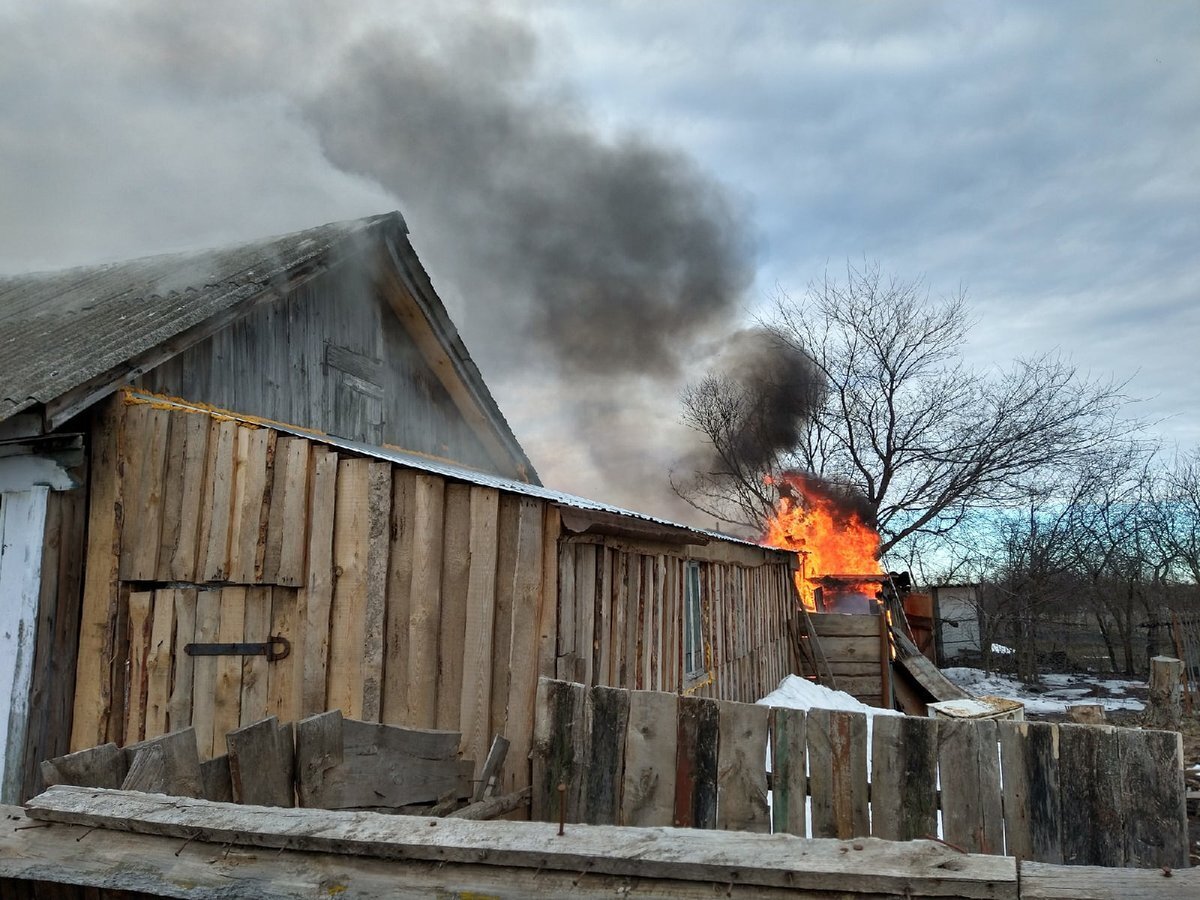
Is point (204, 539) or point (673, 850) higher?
point (204, 539)

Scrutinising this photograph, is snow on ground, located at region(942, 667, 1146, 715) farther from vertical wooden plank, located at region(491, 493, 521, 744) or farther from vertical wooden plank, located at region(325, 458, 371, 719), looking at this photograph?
vertical wooden plank, located at region(325, 458, 371, 719)

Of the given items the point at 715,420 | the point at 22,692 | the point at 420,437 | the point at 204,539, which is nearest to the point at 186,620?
the point at 204,539

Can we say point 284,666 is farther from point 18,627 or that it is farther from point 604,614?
point 604,614

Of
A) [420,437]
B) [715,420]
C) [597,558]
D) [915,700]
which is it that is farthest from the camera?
[715,420]

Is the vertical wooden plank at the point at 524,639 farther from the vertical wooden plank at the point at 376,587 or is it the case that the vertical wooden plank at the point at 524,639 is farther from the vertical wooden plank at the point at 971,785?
the vertical wooden plank at the point at 971,785

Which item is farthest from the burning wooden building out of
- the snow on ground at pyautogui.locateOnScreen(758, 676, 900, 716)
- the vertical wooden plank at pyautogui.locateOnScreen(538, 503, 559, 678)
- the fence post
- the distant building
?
the vertical wooden plank at pyautogui.locateOnScreen(538, 503, 559, 678)

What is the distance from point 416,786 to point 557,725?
684 millimetres

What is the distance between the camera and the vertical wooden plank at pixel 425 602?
5.35m

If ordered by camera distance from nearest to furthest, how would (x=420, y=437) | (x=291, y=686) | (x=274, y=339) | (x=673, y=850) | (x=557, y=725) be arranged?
(x=673, y=850) < (x=557, y=725) < (x=291, y=686) < (x=274, y=339) < (x=420, y=437)

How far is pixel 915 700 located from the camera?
1509cm

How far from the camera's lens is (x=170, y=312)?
7.23m

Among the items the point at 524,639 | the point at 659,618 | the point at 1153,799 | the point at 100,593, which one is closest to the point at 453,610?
the point at 524,639

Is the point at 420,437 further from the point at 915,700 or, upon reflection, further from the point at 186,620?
the point at 915,700

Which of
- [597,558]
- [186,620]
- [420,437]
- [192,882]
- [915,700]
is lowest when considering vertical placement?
[915,700]
